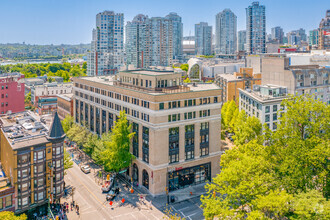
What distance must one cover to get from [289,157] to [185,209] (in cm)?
2406

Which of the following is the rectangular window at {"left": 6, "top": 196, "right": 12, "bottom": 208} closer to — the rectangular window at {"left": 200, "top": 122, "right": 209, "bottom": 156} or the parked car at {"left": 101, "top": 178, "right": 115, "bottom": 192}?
the parked car at {"left": 101, "top": 178, "right": 115, "bottom": 192}

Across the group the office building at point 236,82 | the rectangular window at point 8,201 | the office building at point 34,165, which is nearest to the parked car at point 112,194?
the office building at point 34,165

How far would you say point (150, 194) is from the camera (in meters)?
65.2

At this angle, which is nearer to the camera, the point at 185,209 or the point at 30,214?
the point at 30,214

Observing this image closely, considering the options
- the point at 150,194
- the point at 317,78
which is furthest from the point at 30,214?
the point at 317,78

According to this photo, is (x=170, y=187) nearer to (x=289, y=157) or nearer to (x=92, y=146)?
(x=92, y=146)

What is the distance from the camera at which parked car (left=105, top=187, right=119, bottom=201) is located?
62.3 metres

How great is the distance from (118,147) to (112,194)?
387 inches

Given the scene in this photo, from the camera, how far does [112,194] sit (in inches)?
2490

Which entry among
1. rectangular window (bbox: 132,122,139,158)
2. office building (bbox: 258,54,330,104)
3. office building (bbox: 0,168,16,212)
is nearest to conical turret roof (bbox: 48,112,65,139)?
office building (bbox: 0,168,16,212)

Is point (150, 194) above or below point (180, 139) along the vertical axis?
below

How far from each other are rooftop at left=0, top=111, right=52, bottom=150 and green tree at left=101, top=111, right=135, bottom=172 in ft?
44.6

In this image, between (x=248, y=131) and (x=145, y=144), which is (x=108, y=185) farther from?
(x=248, y=131)

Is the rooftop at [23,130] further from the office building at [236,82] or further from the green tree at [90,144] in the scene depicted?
the office building at [236,82]
